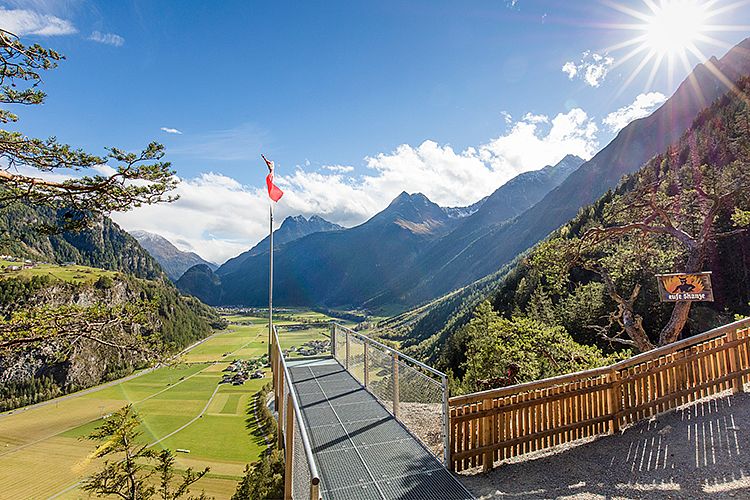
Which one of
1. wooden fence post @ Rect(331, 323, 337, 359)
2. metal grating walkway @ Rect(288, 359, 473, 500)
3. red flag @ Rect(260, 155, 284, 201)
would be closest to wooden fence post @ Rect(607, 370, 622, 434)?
metal grating walkway @ Rect(288, 359, 473, 500)

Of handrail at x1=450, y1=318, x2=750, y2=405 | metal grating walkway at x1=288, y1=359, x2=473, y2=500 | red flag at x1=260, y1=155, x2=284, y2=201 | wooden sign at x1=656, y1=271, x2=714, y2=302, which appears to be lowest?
metal grating walkway at x1=288, y1=359, x2=473, y2=500

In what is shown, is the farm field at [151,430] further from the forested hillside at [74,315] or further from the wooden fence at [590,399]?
the wooden fence at [590,399]

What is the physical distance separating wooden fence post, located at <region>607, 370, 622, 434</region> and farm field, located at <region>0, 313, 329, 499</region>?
36.1 metres

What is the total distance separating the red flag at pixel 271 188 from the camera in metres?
13.1

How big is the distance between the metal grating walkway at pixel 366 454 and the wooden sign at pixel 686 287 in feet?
19.1

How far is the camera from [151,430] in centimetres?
7562

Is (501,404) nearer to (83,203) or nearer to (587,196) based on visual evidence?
(83,203)

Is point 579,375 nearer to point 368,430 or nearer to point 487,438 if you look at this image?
point 487,438

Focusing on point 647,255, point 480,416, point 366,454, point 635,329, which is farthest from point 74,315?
point 647,255

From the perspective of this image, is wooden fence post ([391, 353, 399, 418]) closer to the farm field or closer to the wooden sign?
the wooden sign

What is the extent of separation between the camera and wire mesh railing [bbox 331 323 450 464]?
6.07 metres

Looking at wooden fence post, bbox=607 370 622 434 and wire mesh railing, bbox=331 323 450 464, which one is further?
wooden fence post, bbox=607 370 622 434

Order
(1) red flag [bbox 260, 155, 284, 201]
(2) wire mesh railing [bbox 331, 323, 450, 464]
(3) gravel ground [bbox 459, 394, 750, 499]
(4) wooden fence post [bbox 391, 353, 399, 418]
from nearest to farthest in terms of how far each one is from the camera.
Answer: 1. (3) gravel ground [bbox 459, 394, 750, 499]
2. (2) wire mesh railing [bbox 331, 323, 450, 464]
3. (4) wooden fence post [bbox 391, 353, 399, 418]
4. (1) red flag [bbox 260, 155, 284, 201]

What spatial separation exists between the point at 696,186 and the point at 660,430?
248 inches
